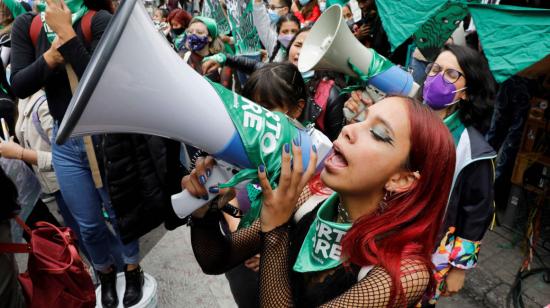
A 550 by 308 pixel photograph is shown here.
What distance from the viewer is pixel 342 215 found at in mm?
1312

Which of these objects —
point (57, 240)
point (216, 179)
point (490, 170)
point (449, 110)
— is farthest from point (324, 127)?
point (57, 240)

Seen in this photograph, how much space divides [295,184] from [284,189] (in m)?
0.04

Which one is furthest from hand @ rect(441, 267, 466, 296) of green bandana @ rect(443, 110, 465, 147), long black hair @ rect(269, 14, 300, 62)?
long black hair @ rect(269, 14, 300, 62)

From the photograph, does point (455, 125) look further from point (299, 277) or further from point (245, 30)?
point (245, 30)

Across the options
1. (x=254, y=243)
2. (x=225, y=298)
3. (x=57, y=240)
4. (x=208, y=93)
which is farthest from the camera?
(x=225, y=298)

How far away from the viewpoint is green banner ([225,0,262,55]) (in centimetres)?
416

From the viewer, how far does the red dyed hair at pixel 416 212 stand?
113 centimetres

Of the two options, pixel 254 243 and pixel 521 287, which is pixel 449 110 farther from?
pixel 521 287

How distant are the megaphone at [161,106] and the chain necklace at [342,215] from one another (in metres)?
0.19

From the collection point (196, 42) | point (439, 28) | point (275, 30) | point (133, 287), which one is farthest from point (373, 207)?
point (275, 30)

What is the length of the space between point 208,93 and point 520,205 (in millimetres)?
3601

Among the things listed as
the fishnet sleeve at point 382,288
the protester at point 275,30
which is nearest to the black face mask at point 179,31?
the protester at point 275,30

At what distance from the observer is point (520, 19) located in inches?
97.5

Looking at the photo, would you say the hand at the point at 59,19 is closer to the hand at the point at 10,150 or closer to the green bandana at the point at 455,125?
the hand at the point at 10,150
